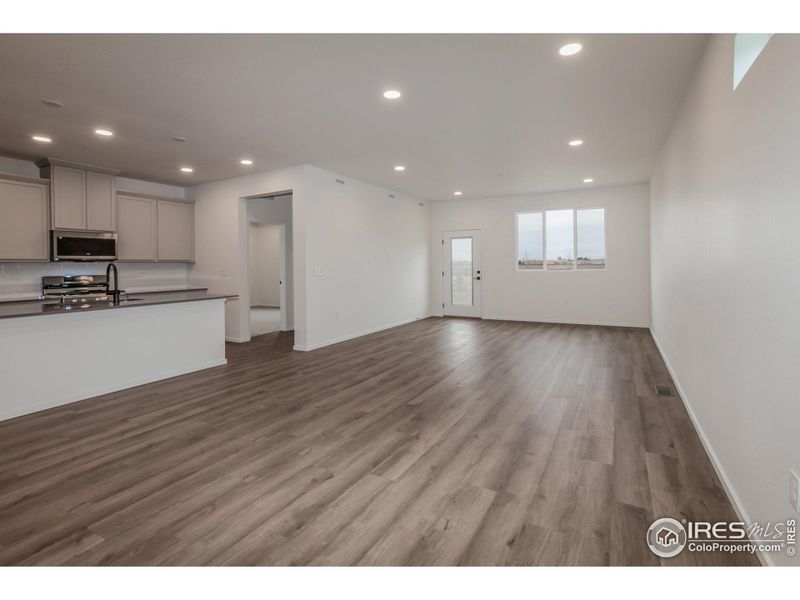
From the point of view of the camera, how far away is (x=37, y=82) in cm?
332

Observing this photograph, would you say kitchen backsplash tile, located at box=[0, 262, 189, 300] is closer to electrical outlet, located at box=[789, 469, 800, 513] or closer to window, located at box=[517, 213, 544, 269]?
window, located at box=[517, 213, 544, 269]

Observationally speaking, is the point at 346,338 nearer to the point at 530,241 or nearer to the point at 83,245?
the point at 83,245

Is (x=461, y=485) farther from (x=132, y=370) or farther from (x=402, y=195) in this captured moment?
(x=402, y=195)

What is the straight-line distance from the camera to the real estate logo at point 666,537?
1.75 metres

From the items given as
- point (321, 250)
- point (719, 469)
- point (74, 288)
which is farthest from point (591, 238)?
point (74, 288)

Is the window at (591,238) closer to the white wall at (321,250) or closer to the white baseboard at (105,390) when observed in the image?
the white wall at (321,250)

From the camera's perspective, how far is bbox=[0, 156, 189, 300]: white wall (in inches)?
221

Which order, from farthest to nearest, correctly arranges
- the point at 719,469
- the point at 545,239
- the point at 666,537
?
the point at 545,239, the point at 719,469, the point at 666,537

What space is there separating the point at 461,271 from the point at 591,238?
9.48 ft

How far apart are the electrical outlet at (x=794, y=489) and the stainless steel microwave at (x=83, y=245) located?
7575mm

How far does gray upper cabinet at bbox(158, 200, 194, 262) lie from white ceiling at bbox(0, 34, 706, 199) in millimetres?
1051

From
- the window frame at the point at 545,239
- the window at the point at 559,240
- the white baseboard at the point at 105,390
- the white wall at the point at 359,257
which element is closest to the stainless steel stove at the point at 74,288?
the white baseboard at the point at 105,390

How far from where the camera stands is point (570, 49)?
291 cm

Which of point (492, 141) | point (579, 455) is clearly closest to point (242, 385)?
point (579, 455)
